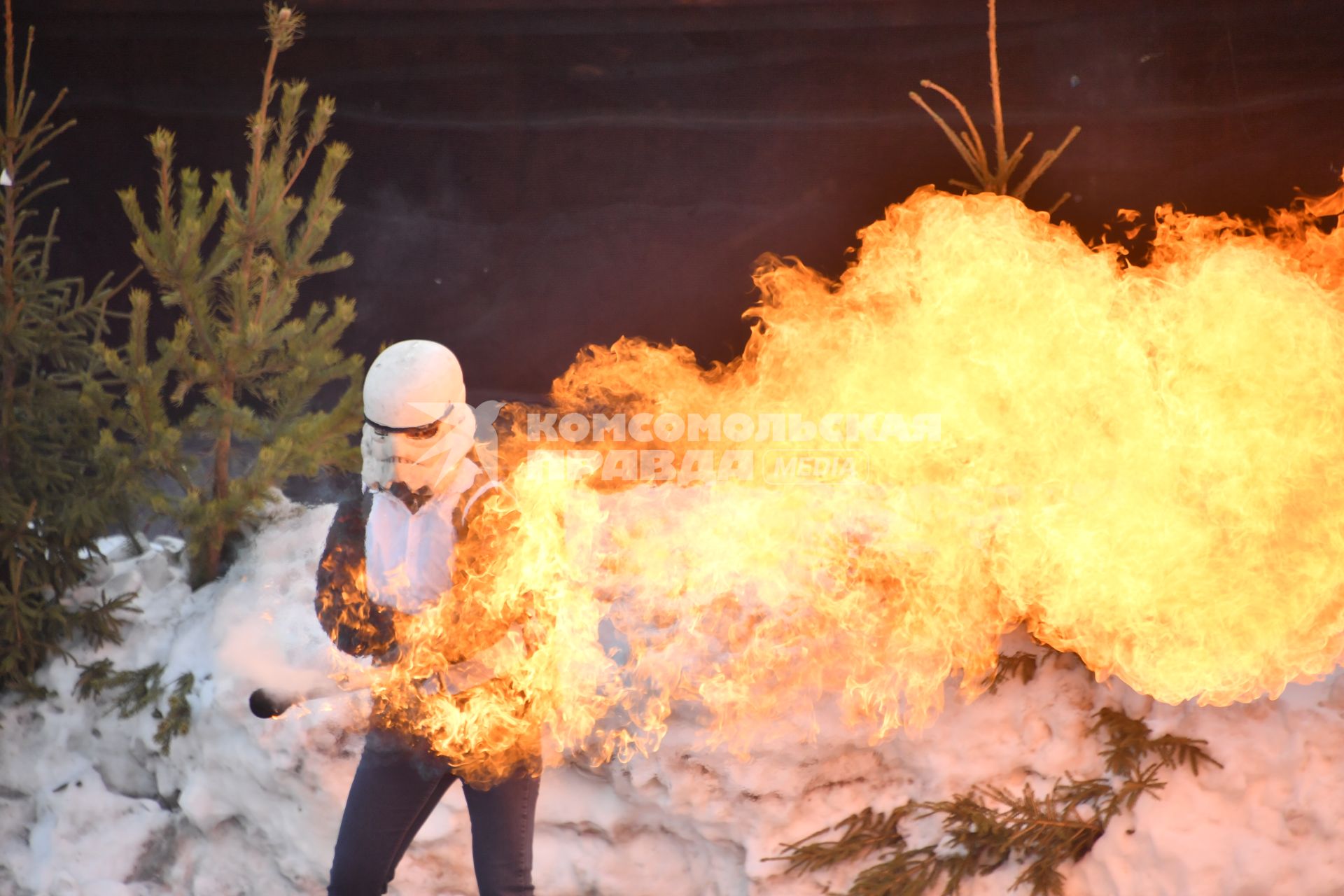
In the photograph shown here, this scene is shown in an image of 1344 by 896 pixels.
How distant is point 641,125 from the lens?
5.89 meters

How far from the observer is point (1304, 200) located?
5254mm

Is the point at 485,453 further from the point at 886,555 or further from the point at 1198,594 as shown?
the point at 1198,594

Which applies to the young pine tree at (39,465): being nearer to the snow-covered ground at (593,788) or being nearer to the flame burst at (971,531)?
the snow-covered ground at (593,788)

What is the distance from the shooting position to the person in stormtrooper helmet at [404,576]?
316 centimetres

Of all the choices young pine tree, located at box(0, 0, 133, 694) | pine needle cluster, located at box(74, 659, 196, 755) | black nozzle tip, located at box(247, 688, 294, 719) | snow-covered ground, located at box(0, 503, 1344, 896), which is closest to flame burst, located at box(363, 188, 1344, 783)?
snow-covered ground, located at box(0, 503, 1344, 896)

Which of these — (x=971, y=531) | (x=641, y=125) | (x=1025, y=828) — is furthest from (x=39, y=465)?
(x=1025, y=828)

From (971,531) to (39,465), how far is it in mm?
3804

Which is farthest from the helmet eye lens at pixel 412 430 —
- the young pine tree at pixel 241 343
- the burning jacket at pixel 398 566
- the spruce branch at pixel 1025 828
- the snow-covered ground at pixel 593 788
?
the spruce branch at pixel 1025 828

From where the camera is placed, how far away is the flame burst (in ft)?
12.0

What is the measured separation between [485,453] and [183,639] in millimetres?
2111

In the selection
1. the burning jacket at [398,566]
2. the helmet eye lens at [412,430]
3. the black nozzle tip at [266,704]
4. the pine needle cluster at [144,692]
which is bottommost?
the pine needle cluster at [144,692]

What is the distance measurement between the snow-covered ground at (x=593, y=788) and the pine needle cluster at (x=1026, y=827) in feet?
0.16

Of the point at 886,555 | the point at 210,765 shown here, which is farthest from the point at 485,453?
the point at 210,765

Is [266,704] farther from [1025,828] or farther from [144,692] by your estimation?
[1025,828]
